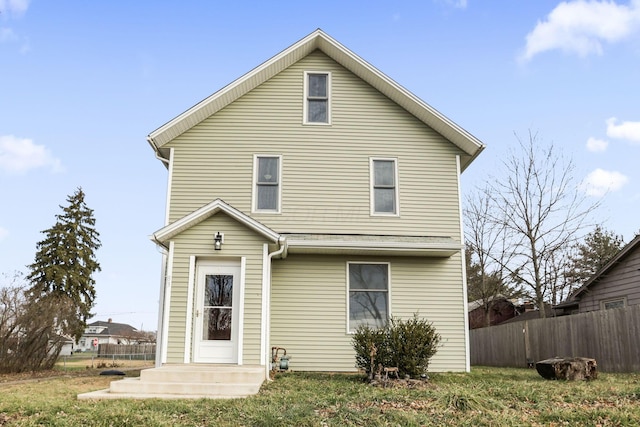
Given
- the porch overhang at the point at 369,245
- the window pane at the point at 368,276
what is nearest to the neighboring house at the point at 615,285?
the porch overhang at the point at 369,245

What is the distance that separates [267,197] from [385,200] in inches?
108

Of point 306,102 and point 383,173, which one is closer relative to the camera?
point 383,173

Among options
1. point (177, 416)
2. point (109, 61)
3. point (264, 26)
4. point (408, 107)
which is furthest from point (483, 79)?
point (177, 416)

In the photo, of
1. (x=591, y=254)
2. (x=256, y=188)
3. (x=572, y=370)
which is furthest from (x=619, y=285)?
(x=591, y=254)

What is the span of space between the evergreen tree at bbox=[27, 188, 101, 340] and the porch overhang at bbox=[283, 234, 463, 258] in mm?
Answer: 25048

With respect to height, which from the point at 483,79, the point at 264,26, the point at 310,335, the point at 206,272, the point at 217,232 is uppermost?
the point at 264,26

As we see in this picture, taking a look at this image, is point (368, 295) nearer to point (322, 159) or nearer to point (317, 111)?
point (322, 159)

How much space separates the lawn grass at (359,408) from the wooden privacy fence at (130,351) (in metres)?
24.3

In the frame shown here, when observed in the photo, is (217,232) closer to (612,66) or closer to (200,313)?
(200,313)

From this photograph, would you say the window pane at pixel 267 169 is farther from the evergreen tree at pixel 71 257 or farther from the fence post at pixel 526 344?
the evergreen tree at pixel 71 257

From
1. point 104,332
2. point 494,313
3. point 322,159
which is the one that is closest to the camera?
point 322,159

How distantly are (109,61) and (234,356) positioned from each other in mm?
9897

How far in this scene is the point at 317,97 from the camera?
13008 mm

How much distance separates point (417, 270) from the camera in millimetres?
12102
